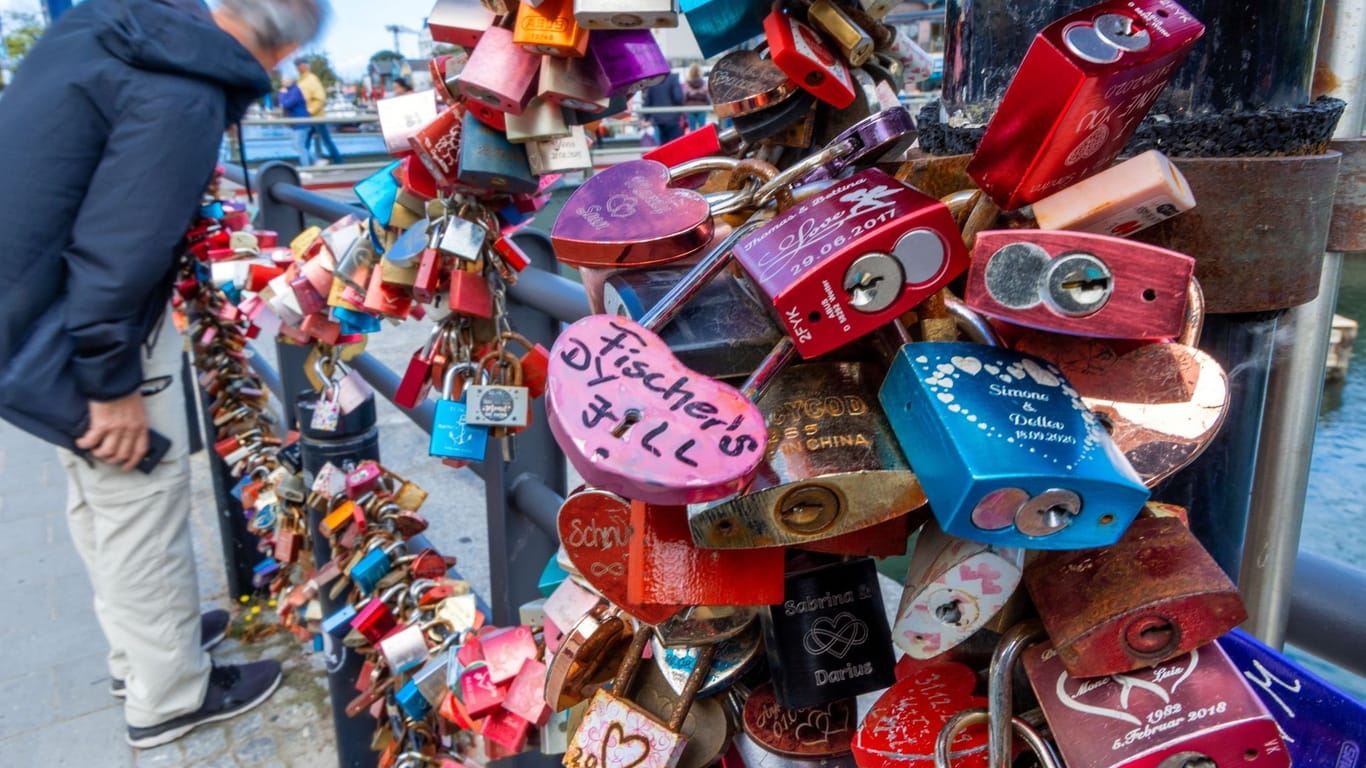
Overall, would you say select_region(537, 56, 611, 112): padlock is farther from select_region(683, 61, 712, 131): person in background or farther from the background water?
select_region(683, 61, 712, 131): person in background

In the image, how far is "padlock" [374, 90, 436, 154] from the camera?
1.05 meters

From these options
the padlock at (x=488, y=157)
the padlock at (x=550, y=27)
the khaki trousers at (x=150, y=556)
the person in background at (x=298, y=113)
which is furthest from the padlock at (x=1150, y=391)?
the person in background at (x=298, y=113)

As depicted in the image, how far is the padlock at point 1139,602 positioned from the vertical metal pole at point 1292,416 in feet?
0.47

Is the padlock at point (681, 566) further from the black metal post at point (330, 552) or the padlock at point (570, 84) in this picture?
the black metal post at point (330, 552)

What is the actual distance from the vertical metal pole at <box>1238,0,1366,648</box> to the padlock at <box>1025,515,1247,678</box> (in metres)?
0.14

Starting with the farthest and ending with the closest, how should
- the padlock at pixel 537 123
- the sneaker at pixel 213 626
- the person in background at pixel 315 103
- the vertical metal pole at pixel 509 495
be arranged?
the person in background at pixel 315 103 → the sneaker at pixel 213 626 → the vertical metal pole at pixel 509 495 → the padlock at pixel 537 123

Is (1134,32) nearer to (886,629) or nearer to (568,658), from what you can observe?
(886,629)

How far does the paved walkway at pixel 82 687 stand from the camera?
1.97 meters

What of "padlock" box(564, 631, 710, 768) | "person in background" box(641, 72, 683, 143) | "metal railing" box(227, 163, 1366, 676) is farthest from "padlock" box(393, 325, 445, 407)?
"person in background" box(641, 72, 683, 143)

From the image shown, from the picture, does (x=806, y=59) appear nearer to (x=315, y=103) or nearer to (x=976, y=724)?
(x=976, y=724)

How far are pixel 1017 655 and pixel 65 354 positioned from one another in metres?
1.67

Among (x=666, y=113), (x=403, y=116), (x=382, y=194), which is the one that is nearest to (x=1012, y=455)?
(x=403, y=116)

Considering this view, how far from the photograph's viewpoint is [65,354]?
5.13 ft

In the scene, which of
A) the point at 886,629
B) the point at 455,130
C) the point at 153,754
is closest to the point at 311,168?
the point at 153,754
